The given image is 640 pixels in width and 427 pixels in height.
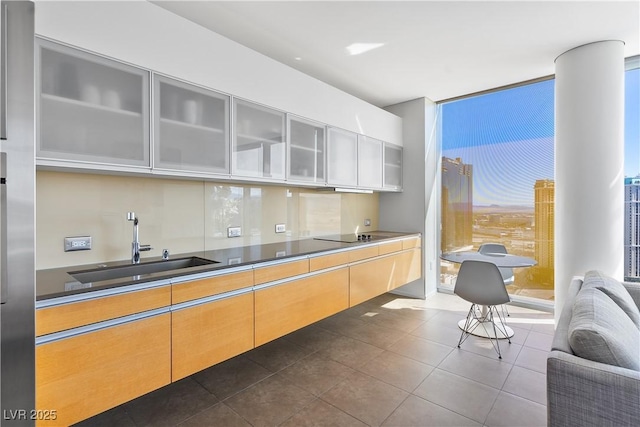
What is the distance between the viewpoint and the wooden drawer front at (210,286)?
1.78 metres

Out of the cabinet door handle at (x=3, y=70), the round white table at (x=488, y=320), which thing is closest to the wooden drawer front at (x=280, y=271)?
the cabinet door handle at (x=3, y=70)

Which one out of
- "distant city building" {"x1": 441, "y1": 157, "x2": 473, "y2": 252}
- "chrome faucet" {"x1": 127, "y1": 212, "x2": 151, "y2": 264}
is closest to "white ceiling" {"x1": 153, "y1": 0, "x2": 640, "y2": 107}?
"distant city building" {"x1": 441, "y1": 157, "x2": 473, "y2": 252}

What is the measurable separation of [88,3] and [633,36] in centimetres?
424

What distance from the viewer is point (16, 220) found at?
1066 millimetres

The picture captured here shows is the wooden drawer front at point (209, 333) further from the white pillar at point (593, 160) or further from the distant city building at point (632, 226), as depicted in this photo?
Answer: the distant city building at point (632, 226)

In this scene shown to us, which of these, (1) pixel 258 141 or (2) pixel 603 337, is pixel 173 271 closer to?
(1) pixel 258 141

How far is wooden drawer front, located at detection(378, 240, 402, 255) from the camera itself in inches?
139

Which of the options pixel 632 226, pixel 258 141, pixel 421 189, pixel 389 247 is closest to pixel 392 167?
pixel 421 189

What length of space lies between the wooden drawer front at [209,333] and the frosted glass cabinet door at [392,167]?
2714 millimetres

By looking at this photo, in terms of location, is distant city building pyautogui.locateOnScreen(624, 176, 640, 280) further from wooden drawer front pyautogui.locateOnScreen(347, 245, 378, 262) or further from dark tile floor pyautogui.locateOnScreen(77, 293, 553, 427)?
wooden drawer front pyautogui.locateOnScreen(347, 245, 378, 262)

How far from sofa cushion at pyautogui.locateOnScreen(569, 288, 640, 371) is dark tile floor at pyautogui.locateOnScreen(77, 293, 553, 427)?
30.9 inches

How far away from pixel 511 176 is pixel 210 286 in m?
3.83

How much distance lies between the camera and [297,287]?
250 cm

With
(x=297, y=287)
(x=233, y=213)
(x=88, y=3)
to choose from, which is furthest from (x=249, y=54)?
(x=297, y=287)
